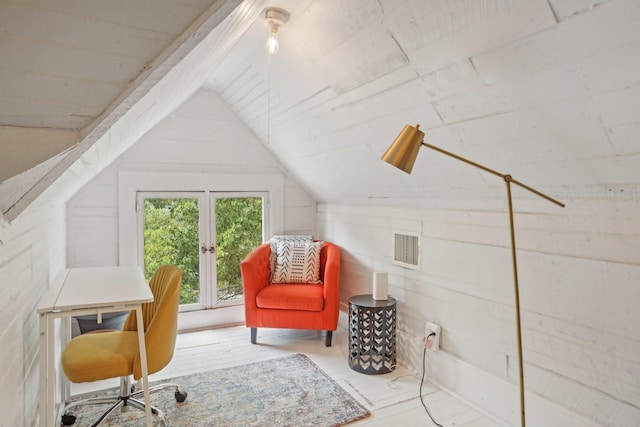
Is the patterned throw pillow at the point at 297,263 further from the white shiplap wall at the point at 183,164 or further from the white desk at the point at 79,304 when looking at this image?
the white desk at the point at 79,304

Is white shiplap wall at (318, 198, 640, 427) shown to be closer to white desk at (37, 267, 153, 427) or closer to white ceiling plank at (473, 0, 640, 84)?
white ceiling plank at (473, 0, 640, 84)

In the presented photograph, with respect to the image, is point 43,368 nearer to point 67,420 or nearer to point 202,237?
point 67,420


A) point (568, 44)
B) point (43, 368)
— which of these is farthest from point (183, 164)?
point (568, 44)

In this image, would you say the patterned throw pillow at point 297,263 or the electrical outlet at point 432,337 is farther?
the patterned throw pillow at point 297,263

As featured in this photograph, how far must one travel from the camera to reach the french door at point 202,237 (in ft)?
11.9

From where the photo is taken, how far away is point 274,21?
2.11 m

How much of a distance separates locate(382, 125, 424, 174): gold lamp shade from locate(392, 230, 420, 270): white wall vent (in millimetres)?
1391

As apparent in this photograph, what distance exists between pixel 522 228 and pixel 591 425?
3.08 ft

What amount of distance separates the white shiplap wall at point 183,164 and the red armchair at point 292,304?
978 millimetres

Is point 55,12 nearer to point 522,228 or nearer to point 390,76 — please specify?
point 390,76

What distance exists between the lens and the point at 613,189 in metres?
1.68

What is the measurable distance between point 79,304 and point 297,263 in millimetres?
2055

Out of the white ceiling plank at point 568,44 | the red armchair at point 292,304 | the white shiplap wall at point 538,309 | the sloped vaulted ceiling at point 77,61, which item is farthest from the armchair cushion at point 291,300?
the sloped vaulted ceiling at point 77,61

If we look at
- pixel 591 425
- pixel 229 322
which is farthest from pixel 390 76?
pixel 229 322
